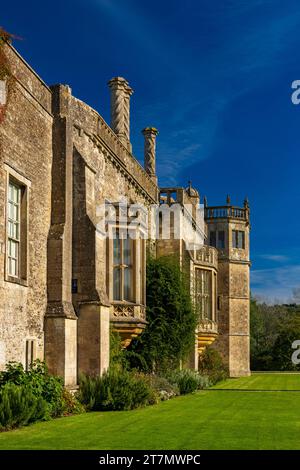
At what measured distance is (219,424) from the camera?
42.5 feet

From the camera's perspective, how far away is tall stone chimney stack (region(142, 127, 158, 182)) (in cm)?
2886

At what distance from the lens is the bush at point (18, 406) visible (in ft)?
39.3

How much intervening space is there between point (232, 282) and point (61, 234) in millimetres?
27034

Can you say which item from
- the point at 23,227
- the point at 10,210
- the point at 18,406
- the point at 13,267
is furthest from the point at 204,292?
the point at 18,406

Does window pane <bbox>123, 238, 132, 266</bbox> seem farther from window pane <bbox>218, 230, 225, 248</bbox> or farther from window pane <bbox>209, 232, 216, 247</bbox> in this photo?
window pane <bbox>218, 230, 225, 248</bbox>

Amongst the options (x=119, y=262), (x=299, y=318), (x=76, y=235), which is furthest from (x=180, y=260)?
(x=299, y=318)

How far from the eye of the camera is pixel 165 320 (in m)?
24.5

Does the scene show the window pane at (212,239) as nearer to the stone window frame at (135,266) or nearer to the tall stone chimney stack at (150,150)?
the tall stone chimney stack at (150,150)

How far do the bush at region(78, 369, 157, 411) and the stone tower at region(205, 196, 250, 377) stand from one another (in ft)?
83.5

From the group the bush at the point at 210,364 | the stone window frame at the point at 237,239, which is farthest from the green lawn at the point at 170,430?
the stone window frame at the point at 237,239

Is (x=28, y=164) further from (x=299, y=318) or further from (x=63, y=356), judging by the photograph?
(x=299, y=318)

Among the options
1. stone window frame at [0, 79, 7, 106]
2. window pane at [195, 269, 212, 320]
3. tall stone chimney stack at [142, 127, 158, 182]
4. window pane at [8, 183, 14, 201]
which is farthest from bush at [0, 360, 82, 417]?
window pane at [195, 269, 212, 320]

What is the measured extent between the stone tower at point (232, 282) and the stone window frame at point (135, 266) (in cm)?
2129

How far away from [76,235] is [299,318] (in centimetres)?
4626
